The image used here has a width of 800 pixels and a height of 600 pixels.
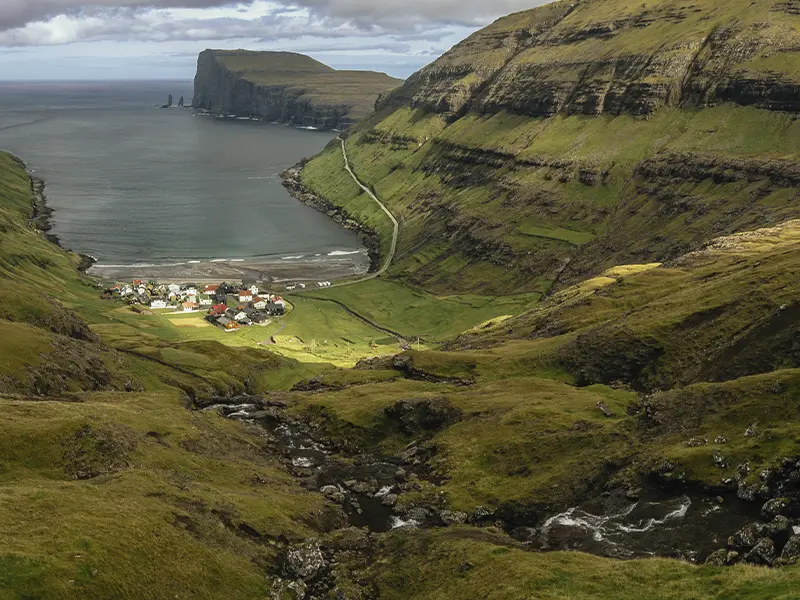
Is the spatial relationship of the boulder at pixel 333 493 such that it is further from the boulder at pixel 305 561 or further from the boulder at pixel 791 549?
the boulder at pixel 791 549

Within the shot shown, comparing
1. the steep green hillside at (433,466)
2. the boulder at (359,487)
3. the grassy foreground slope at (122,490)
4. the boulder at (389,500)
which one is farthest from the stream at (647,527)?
the grassy foreground slope at (122,490)

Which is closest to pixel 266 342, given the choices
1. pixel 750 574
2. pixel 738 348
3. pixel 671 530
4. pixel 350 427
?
pixel 350 427

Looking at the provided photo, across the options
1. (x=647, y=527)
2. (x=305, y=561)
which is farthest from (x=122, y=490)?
(x=647, y=527)

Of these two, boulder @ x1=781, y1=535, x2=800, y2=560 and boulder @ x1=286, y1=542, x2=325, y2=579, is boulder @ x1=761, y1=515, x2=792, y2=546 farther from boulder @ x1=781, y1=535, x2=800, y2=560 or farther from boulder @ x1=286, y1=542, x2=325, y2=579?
boulder @ x1=286, y1=542, x2=325, y2=579

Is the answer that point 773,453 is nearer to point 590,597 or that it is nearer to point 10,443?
point 590,597

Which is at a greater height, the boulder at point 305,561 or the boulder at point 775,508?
the boulder at point 775,508

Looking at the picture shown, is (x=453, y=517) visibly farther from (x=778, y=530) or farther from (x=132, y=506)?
(x=132, y=506)
